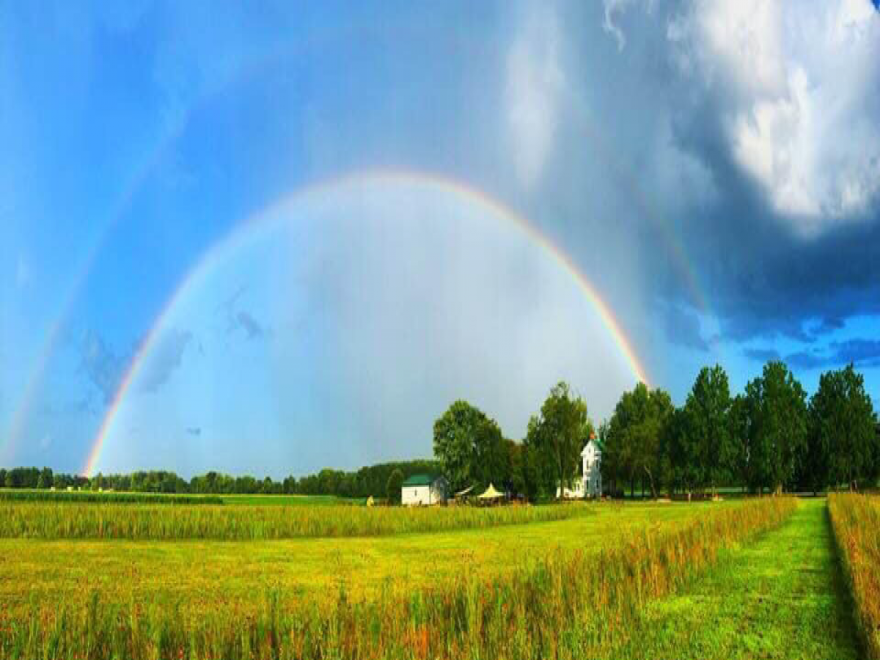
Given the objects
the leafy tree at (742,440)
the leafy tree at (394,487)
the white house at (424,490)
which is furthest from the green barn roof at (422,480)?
the leafy tree at (742,440)

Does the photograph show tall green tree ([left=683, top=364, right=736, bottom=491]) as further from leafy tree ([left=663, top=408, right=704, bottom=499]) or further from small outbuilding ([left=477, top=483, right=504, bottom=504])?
small outbuilding ([left=477, top=483, right=504, bottom=504])

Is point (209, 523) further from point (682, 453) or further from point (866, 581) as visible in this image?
point (682, 453)

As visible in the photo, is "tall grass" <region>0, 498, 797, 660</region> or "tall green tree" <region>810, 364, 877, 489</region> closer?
"tall grass" <region>0, 498, 797, 660</region>

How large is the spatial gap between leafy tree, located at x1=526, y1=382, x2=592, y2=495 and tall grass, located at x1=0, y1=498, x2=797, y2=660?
73097 millimetres

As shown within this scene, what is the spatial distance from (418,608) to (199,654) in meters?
2.95

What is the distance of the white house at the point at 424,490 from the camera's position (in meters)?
95.0

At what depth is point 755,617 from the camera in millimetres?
10852

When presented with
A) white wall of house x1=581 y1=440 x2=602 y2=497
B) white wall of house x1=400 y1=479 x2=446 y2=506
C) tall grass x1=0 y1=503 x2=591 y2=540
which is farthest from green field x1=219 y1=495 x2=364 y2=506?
white wall of house x1=581 y1=440 x2=602 y2=497

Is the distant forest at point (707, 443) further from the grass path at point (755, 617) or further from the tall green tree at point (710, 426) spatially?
the grass path at point (755, 617)

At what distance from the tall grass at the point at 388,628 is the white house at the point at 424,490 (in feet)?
280

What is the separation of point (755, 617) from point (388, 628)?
631 centimetres

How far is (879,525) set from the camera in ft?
69.3

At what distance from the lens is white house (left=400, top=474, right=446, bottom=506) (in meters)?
95.0

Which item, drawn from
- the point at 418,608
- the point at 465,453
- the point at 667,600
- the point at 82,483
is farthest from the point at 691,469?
the point at 82,483
